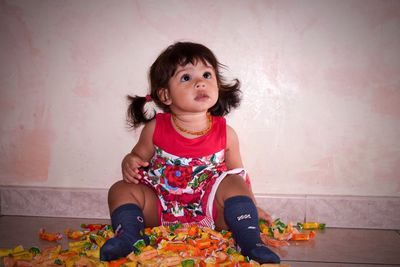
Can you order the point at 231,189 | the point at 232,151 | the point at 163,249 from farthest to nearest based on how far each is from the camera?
the point at 232,151
the point at 231,189
the point at 163,249

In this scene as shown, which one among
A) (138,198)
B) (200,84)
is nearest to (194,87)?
(200,84)

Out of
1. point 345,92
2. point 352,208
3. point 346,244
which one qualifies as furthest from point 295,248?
point 345,92

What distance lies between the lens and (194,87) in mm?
1416

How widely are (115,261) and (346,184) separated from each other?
1012mm

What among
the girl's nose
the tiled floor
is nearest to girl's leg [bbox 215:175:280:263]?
the tiled floor

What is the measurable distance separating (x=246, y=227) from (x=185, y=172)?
350mm

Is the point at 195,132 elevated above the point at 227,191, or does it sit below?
above

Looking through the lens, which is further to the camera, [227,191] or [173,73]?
[173,73]

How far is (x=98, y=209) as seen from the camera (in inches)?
67.8

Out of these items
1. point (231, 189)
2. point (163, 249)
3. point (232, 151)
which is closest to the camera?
point (163, 249)

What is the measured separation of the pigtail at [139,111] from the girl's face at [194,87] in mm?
204

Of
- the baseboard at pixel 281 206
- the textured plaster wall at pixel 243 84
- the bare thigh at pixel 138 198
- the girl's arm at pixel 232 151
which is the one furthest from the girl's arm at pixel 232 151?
the bare thigh at pixel 138 198

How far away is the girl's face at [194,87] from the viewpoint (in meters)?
1.42

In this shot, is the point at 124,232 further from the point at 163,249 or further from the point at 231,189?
the point at 231,189
